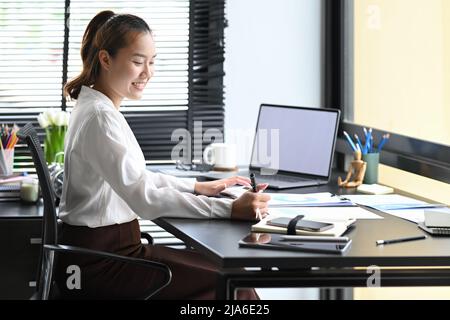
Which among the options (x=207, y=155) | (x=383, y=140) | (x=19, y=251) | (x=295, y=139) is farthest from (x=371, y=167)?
(x=19, y=251)

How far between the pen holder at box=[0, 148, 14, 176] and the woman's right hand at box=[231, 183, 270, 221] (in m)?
1.38

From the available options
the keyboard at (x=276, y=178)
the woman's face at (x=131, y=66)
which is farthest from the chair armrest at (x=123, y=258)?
the keyboard at (x=276, y=178)

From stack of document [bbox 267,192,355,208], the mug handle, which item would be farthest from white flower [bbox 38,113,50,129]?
stack of document [bbox 267,192,355,208]

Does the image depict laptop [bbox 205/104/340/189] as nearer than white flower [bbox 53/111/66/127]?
Yes

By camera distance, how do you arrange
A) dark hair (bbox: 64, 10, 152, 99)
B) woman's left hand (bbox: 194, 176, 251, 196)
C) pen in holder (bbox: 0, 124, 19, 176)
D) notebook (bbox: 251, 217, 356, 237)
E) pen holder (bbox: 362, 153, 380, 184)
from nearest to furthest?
notebook (bbox: 251, 217, 356, 237), dark hair (bbox: 64, 10, 152, 99), woman's left hand (bbox: 194, 176, 251, 196), pen holder (bbox: 362, 153, 380, 184), pen in holder (bbox: 0, 124, 19, 176)

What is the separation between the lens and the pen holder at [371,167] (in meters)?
3.12

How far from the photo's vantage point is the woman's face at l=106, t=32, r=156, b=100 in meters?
2.64

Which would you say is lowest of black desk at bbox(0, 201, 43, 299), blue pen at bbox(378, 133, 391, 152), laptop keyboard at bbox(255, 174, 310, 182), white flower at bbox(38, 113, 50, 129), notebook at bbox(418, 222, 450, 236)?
black desk at bbox(0, 201, 43, 299)

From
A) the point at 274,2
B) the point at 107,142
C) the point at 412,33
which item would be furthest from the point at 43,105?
the point at 412,33

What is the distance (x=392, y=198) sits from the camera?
9.20ft

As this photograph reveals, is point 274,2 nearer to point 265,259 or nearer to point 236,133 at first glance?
point 236,133

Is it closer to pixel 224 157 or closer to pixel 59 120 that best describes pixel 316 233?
pixel 224 157

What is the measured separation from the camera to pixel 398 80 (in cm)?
341

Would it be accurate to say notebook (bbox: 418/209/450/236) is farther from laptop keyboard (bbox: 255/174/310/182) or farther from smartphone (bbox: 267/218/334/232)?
laptop keyboard (bbox: 255/174/310/182)
